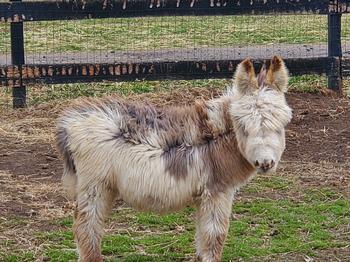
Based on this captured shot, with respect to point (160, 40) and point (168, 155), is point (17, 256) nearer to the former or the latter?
point (168, 155)

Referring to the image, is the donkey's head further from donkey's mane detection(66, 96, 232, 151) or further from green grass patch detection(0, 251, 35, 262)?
green grass patch detection(0, 251, 35, 262)

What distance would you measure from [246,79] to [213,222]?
2.93 feet

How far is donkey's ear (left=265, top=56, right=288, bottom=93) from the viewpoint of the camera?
470cm

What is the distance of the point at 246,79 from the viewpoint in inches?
184

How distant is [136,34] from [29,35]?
1.88 m

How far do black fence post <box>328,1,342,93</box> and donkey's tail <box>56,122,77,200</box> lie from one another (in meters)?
5.53

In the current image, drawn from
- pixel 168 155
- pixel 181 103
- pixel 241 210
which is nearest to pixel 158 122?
pixel 168 155

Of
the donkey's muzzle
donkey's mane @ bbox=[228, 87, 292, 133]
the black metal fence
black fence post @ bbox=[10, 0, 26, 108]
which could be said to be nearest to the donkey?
donkey's mane @ bbox=[228, 87, 292, 133]

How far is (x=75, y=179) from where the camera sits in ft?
16.1

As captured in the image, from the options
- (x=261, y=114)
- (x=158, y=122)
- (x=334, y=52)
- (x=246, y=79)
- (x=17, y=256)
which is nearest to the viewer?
(x=261, y=114)

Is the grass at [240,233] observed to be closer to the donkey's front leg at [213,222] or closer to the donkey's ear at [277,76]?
the donkey's front leg at [213,222]

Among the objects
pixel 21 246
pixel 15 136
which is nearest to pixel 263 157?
pixel 21 246

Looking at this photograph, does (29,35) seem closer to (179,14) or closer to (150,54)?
(150,54)

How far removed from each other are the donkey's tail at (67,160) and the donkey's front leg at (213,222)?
819 millimetres
